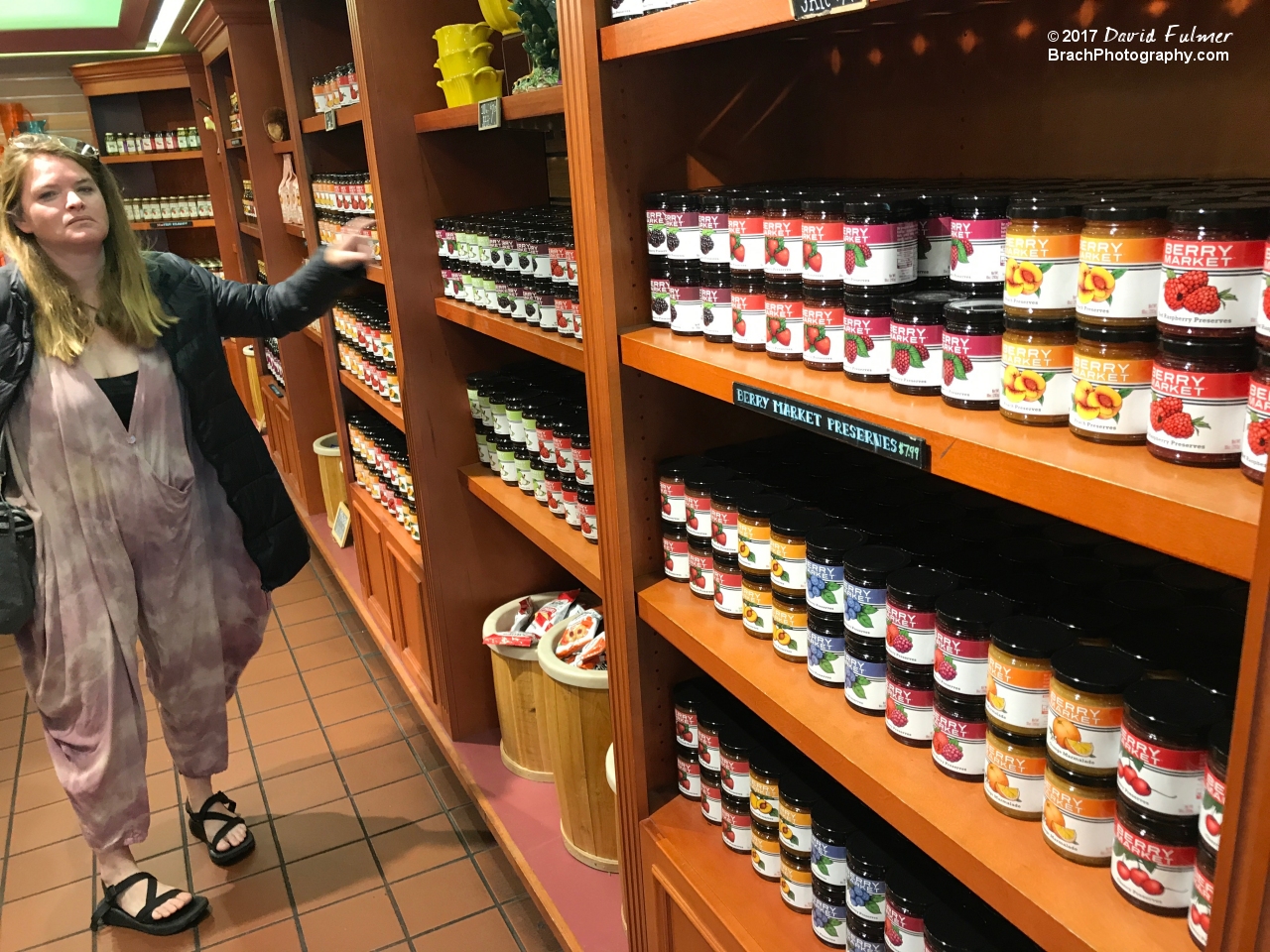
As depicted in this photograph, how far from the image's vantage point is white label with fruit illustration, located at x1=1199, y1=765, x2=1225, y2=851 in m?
0.71

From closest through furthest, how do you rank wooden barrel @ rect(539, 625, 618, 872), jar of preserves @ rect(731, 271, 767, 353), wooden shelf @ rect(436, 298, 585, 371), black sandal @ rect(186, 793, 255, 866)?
jar of preserves @ rect(731, 271, 767, 353)
wooden shelf @ rect(436, 298, 585, 371)
wooden barrel @ rect(539, 625, 618, 872)
black sandal @ rect(186, 793, 255, 866)

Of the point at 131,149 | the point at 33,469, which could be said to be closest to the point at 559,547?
the point at 33,469

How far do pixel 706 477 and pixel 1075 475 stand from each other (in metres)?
0.71

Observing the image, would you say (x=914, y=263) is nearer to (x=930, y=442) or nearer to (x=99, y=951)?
(x=930, y=442)

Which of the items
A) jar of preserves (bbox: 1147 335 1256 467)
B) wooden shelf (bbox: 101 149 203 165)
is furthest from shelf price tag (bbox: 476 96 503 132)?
wooden shelf (bbox: 101 149 203 165)

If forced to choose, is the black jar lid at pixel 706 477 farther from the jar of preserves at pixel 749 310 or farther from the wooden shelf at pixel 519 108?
the wooden shelf at pixel 519 108

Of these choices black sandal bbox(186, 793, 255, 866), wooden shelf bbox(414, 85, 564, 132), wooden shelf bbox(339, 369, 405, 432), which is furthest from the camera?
wooden shelf bbox(339, 369, 405, 432)

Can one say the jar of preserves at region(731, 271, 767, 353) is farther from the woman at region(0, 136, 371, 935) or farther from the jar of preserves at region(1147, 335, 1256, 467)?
the woman at region(0, 136, 371, 935)

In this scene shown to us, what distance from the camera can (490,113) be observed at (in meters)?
1.74

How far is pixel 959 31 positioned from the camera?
1303 millimetres

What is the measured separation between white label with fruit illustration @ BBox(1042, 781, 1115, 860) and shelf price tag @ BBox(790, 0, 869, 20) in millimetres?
736

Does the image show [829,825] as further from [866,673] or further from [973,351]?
[973,351]

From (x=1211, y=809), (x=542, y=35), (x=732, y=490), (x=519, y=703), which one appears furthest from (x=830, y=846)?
(x=542, y=35)

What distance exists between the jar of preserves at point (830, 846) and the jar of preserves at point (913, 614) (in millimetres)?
306
